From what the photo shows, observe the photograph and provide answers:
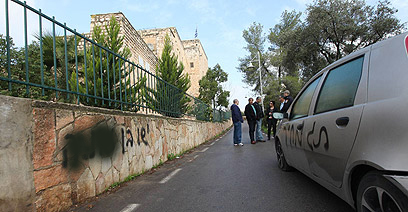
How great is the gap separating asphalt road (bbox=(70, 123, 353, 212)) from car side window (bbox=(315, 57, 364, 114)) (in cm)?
119

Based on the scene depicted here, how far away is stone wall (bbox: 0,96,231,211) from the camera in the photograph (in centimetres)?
250

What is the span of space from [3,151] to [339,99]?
330 centimetres

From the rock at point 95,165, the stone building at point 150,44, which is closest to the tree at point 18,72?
the rock at point 95,165

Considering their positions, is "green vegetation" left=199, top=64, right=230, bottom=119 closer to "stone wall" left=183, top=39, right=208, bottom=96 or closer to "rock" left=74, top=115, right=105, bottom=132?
"stone wall" left=183, top=39, right=208, bottom=96

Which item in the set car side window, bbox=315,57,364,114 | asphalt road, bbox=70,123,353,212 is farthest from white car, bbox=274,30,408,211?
asphalt road, bbox=70,123,353,212

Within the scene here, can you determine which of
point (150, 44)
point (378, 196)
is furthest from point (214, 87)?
point (378, 196)

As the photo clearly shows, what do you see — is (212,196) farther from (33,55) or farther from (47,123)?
(33,55)

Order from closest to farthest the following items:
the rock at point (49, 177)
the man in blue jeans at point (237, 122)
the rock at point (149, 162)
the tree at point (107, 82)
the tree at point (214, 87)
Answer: the rock at point (49, 177)
the tree at point (107, 82)
the rock at point (149, 162)
the man in blue jeans at point (237, 122)
the tree at point (214, 87)

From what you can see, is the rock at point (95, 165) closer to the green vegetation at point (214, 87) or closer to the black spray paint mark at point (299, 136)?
the black spray paint mark at point (299, 136)

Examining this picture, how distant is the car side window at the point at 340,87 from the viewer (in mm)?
2308

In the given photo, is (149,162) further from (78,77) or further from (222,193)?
(222,193)

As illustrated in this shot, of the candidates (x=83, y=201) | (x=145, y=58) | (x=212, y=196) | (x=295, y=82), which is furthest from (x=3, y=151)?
(x=295, y=82)

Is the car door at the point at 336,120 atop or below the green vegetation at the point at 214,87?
below

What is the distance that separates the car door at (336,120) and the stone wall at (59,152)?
3022mm
